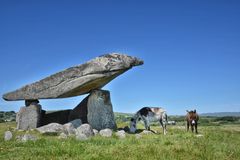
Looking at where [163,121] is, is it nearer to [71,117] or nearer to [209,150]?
[71,117]

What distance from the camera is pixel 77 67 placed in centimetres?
3238

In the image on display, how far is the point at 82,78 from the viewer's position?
32062mm

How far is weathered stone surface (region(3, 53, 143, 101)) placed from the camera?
31.8m

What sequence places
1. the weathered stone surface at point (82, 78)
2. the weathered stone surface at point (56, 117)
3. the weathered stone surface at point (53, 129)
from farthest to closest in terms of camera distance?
1. the weathered stone surface at point (56, 117)
2. the weathered stone surface at point (82, 78)
3. the weathered stone surface at point (53, 129)

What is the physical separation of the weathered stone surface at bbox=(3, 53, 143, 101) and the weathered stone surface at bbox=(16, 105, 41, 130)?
1146 millimetres

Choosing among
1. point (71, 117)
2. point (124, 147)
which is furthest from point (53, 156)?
point (71, 117)

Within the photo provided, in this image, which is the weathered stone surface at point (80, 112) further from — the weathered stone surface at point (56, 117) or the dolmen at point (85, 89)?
the dolmen at point (85, 89)

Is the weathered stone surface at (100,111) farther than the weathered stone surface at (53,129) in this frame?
Yes

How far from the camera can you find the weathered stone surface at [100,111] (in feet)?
110

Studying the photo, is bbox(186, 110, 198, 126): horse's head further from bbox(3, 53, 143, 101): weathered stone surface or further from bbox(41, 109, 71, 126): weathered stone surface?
bbox(41, 109, 71, 126): weathered stone surface

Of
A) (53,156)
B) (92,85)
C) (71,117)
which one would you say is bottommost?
(53,156)

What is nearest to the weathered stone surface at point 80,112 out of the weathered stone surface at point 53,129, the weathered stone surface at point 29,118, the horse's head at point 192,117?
the weathered stone surface at point 29,118

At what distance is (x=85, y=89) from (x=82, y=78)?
2.33 metres

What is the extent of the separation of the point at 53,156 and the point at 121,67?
19873mm
